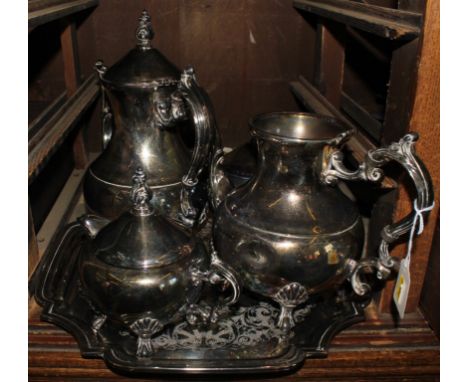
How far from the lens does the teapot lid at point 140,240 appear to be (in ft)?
2.27

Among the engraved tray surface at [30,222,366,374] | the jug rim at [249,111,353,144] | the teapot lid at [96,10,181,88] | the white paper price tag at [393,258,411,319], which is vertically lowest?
the engraved tray surface at [30,222,366,374]

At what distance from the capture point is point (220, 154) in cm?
87

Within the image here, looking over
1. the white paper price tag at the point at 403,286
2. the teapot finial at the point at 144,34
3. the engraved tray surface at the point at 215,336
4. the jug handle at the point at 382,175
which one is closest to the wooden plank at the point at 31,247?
the engraved tray surface at the point at 215,336

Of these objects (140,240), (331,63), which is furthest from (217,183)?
(331,63)

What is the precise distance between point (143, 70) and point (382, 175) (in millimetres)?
448

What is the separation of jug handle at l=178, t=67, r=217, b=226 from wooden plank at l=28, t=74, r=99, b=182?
240mm

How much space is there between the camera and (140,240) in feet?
2.28

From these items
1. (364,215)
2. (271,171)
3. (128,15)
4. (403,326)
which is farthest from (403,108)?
(128,15)

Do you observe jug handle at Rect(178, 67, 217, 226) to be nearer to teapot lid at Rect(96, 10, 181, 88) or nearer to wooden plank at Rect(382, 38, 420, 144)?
teapot lid at Rect(96, 10, 181, 88)

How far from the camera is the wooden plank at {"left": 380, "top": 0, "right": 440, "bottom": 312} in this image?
675mm

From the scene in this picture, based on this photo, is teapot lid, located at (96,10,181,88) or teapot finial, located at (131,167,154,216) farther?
teapot lid, located at (96,10,181,88)

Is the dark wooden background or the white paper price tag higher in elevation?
the dark wooden background

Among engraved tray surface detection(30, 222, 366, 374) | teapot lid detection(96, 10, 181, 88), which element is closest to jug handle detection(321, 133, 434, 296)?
engraved tray surface detection(30, 222, 366, 374)

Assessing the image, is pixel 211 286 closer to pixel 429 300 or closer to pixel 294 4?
pixel 429 300
